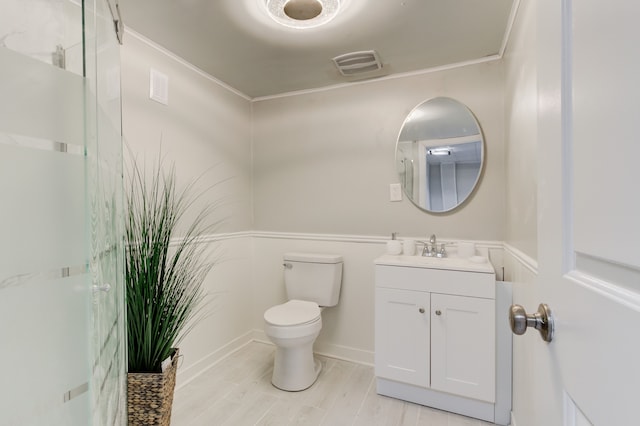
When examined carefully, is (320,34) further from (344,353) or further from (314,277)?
(344,353)

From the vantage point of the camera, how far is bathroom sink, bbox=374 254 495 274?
1681 millimetres

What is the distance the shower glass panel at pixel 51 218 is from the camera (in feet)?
1.75

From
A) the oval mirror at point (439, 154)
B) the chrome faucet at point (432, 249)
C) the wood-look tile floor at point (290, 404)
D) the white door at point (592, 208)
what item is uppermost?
the oval mirror at point (439, 154)

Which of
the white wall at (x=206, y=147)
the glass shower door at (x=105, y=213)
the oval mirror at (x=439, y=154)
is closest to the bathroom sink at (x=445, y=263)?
the oval mirror at (x=439, y=154)

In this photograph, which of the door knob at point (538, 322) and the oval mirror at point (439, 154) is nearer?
the door knob at point (538, 322)

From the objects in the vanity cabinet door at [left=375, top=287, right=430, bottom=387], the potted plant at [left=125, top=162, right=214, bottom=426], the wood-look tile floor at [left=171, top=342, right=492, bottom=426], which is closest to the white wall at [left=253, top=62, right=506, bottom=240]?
the vanity cabinet door at [left=375, top=287, right=430, bottom=387]

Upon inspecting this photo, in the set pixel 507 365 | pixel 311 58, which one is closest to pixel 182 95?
pixel 311 58

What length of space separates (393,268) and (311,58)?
1468 millimetres

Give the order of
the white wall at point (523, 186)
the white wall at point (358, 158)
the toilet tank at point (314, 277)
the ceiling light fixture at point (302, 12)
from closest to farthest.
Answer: the white wall at point (523, 186)
the ceiling light fixture at point (302, 12)
the white wall at point (358, 158)
the toilet tank at point (314, 277)

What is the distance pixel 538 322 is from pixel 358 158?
1.88m

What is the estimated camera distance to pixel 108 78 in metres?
1.00

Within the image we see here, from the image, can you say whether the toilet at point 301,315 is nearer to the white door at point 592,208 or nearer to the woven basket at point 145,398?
the woven basket at point 145,398

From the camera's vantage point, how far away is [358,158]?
2.36 metres

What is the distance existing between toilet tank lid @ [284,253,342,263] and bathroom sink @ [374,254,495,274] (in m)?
0.44
